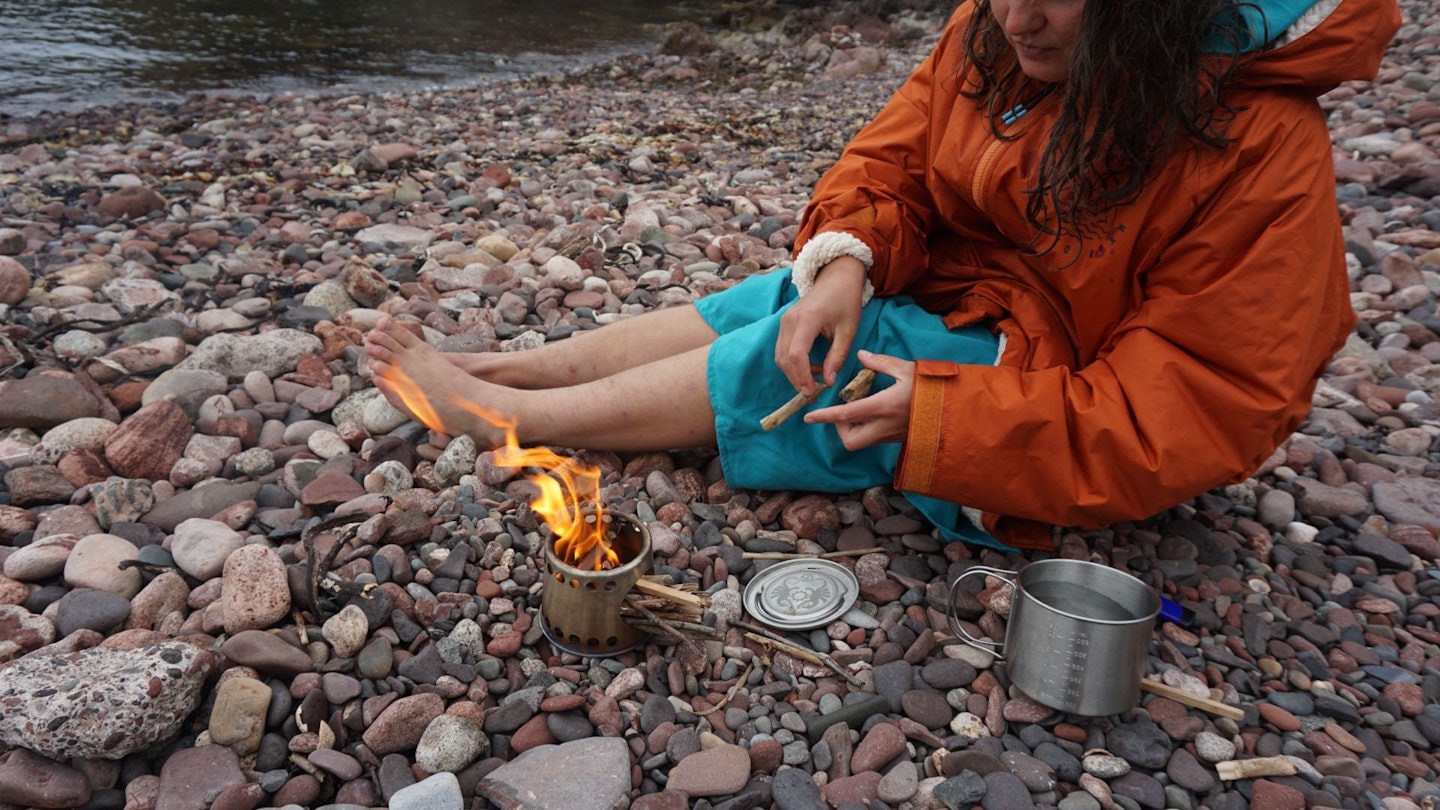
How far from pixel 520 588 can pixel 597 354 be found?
3.29 feet

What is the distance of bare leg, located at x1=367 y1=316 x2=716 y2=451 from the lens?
9.11ft

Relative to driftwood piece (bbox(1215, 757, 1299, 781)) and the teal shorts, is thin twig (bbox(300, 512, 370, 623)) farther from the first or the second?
driftwood piece (bbox(1215, 757, 1299, 781))

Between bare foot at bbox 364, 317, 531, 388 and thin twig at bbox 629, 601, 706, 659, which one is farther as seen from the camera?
bare foot at bbox 364, 317, 531, 388

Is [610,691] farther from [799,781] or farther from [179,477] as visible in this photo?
[179,477]

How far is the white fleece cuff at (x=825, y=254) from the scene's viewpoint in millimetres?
2596

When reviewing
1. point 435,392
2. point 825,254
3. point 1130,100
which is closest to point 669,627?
point 825,254

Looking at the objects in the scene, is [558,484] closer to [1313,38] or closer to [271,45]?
[1313,38]

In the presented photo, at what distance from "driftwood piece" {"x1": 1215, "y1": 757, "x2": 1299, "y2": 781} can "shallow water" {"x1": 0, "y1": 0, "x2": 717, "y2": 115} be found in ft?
33.7

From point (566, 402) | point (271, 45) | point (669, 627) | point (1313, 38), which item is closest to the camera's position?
point (1313, 38)

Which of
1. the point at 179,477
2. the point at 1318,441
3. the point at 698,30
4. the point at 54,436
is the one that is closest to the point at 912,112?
the point at 1318,441

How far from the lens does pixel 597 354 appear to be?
3182mm

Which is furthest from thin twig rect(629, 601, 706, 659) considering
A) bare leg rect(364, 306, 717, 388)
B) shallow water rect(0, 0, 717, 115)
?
shallow water rect(0, 0, 717, 115)

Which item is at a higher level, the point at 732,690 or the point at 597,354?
the point at 597,354

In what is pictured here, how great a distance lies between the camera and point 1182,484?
6.88ft
